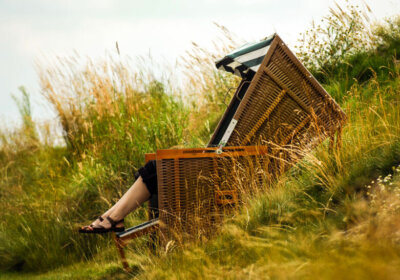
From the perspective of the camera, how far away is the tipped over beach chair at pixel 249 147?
3569 mm

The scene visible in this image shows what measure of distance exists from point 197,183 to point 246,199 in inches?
16.1

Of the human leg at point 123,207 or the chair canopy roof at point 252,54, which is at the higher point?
the chair canopy roof at point 252,54

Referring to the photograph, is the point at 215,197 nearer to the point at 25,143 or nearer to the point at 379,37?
the point at 379,37

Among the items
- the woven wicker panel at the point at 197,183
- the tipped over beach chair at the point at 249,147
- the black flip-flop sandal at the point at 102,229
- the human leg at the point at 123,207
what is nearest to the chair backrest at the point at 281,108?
the tipped over beach chair at the point at 249,147

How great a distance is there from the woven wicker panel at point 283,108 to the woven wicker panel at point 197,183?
10.0 inches

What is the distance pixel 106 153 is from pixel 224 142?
A: 2.71m

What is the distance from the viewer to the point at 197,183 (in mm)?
3543

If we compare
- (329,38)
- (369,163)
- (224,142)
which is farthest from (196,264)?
(329,38)

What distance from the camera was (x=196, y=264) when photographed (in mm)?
2795

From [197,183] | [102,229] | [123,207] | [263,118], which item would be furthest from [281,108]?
[102,229]

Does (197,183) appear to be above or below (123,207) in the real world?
below

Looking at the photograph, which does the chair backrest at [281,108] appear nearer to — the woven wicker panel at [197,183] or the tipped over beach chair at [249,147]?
the tipped over beach chair at [249,147]

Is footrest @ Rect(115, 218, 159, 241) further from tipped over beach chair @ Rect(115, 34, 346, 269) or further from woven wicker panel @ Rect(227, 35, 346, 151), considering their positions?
woven wicker panel @ Rect(227, 35, 346, 151)

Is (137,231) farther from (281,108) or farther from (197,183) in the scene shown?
(281,108)
